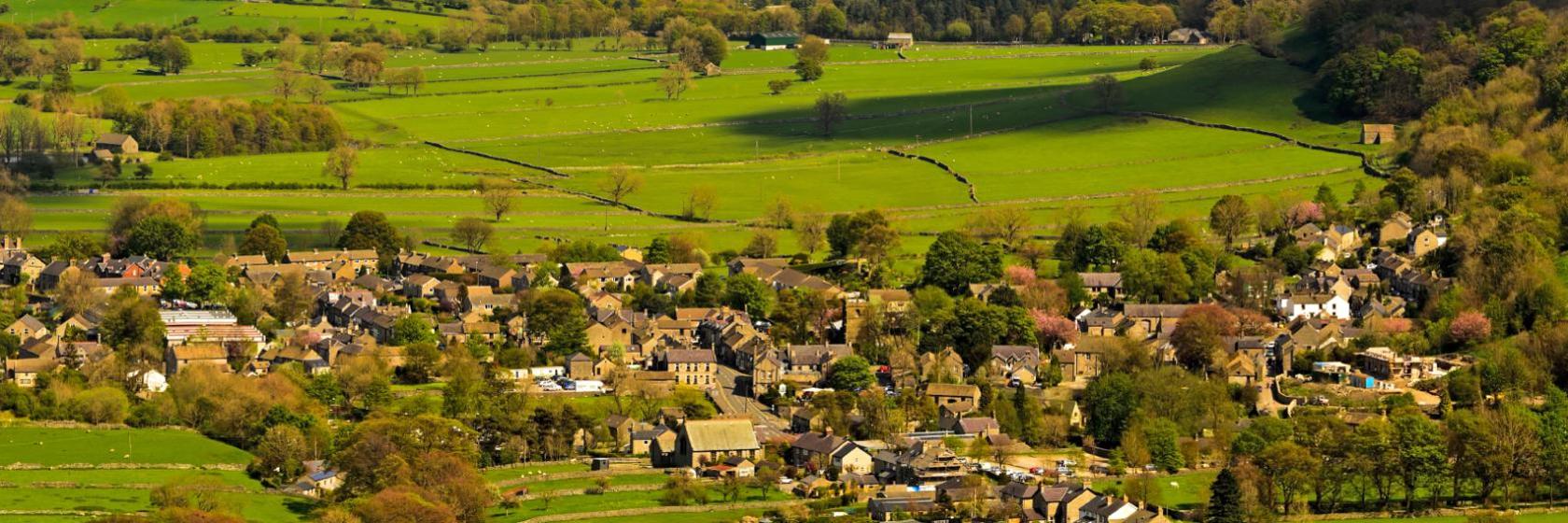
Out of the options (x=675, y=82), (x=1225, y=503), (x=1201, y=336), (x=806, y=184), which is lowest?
(x=675, y=82)

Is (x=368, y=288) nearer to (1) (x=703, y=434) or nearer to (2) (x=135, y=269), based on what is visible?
(2) (x=135, y=269)

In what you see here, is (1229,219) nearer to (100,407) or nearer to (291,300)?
Result: (291,300)

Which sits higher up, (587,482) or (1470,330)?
(1470,330)

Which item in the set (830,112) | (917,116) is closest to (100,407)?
(830,112)

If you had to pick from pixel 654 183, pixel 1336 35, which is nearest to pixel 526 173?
pixel 654 183

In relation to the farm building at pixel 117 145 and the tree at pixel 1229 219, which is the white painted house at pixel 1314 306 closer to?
the tree at pixel 1229 219

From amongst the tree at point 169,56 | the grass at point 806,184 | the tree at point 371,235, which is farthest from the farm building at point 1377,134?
the tree at point 169,56

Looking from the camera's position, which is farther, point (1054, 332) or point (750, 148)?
point (750, 148)
